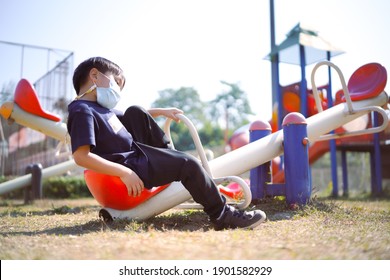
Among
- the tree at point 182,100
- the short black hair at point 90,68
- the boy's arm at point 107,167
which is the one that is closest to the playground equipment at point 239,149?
the boy's arm at point 107,167

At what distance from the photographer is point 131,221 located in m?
1.82

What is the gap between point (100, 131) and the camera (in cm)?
172

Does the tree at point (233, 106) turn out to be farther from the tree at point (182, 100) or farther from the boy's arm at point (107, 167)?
the boy's arm at point (107, 167)

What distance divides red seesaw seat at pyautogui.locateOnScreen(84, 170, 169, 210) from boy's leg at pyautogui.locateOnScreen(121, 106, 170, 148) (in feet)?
0.81

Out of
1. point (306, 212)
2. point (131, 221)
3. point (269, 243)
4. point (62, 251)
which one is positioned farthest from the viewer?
point (306, 212)

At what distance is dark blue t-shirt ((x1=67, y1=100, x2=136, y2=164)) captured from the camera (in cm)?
157

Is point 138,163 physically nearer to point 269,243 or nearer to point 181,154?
point 181,154

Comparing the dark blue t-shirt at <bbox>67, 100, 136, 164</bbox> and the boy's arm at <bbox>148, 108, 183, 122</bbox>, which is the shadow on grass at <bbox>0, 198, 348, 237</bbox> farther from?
the boy's arm at <bbox>148, 108, 183, 122</bbox>

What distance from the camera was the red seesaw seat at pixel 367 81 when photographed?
3066 mm

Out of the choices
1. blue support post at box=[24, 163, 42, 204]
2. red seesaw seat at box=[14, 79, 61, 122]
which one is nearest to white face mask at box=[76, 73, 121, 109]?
red seesaw seat at box=[14, 79, 61, 122]

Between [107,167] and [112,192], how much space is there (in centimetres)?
27
